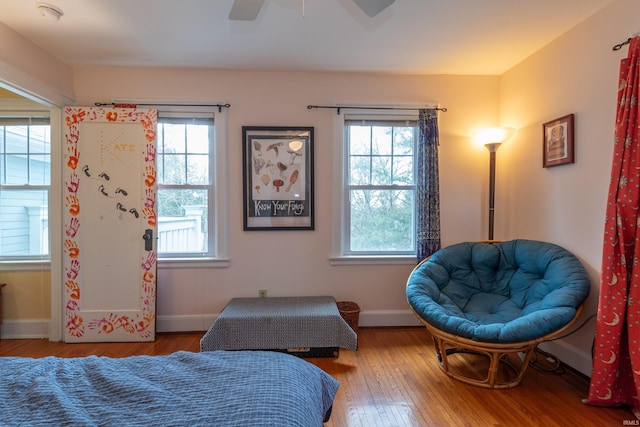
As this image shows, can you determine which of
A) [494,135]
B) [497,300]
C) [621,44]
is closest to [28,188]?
[497,300]

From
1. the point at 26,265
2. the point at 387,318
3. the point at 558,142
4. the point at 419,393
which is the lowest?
the point at 419,393

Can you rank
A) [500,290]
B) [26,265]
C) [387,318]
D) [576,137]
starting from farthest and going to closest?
[387,318], [26,265], [500,290], [576,137]

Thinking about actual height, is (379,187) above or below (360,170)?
below

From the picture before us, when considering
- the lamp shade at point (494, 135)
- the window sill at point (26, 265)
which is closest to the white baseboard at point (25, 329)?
the window sill at point (26, 265)

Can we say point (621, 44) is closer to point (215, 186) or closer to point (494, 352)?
point (494, 352)

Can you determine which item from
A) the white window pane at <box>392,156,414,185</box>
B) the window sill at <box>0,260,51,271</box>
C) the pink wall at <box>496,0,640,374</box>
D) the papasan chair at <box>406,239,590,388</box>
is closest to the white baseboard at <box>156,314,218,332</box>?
the window sill at <box>0,260,51,271</box>

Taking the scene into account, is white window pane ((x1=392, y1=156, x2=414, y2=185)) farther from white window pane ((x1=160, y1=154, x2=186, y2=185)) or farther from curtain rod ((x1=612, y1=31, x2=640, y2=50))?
white window pane ((x1=160, y1=154, x2=186, y2=185))

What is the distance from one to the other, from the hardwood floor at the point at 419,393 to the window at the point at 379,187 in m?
0.99

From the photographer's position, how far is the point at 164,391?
41.6 inches

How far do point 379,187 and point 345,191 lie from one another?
360 mm

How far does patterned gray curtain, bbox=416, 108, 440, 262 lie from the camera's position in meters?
2.93

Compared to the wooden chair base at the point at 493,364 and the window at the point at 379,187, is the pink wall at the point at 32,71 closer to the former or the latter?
the window at the point at 379,187

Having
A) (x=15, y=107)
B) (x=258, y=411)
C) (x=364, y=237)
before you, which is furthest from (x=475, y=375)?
(x=15, y=107)

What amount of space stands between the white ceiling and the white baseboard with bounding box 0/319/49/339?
8.07 ft
